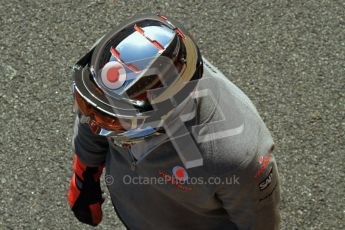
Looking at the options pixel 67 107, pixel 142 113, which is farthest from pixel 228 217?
pixel 67 107

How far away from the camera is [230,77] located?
4.18 m

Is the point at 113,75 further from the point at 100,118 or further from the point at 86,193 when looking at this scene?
the point at 86,193

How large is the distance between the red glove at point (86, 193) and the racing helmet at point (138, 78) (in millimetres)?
799

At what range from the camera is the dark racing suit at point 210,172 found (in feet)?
7.41

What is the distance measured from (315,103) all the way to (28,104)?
186 cm

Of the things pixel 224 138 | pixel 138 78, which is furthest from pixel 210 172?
pixel 138 78

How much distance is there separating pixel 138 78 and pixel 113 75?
3.9 inches

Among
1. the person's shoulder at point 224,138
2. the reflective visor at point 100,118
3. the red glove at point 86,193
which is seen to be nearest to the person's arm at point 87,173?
the red glove at point 86,193

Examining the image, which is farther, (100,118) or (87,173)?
(87,173)

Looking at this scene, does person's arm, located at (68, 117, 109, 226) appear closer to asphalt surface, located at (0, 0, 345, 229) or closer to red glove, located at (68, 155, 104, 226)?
red glove, located at (68, 155, 104, 226)

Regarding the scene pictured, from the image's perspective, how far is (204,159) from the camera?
2.27 m

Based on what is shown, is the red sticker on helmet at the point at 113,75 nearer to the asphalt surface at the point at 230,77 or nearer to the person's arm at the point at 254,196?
the person's arm at the point at 254,196

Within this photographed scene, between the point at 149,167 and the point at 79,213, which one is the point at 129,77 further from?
the point at 79,213

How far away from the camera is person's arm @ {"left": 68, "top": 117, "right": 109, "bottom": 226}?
9.20ft
